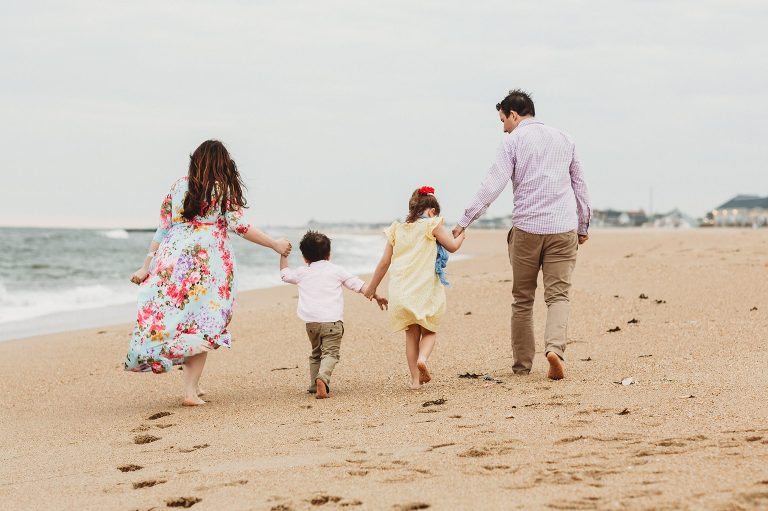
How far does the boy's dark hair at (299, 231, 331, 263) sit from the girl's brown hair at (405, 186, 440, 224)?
0.61m

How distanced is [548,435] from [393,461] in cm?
75

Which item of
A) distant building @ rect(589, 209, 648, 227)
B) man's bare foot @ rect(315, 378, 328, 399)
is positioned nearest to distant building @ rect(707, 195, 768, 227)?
distant building @ rect(589, 209, 648, 227)

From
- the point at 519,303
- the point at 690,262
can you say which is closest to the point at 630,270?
the point at 690,262

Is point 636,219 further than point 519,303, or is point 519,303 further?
point 636,219

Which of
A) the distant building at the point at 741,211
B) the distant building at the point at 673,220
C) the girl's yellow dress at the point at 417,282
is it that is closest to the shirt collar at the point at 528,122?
the girl's yellow dress at the point at 417,282

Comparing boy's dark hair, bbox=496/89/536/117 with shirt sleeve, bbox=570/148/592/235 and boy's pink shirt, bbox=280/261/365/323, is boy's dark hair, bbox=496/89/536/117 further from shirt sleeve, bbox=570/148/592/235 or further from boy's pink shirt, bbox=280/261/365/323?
boy's pink shirt, bbox=280/261/365/323

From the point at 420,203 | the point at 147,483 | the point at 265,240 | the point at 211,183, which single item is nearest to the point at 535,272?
the point at 420,203

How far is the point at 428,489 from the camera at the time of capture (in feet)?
10.6

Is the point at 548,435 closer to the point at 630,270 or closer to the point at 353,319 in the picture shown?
the point at 353,319

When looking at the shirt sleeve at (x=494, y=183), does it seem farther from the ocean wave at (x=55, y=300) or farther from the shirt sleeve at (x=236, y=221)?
the ocean wave at (x=55, y=300)

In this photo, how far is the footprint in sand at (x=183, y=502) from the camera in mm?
3338

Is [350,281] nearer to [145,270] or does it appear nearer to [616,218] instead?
[145,270]

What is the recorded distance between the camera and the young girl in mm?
5848

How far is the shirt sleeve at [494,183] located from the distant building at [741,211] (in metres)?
74.2
